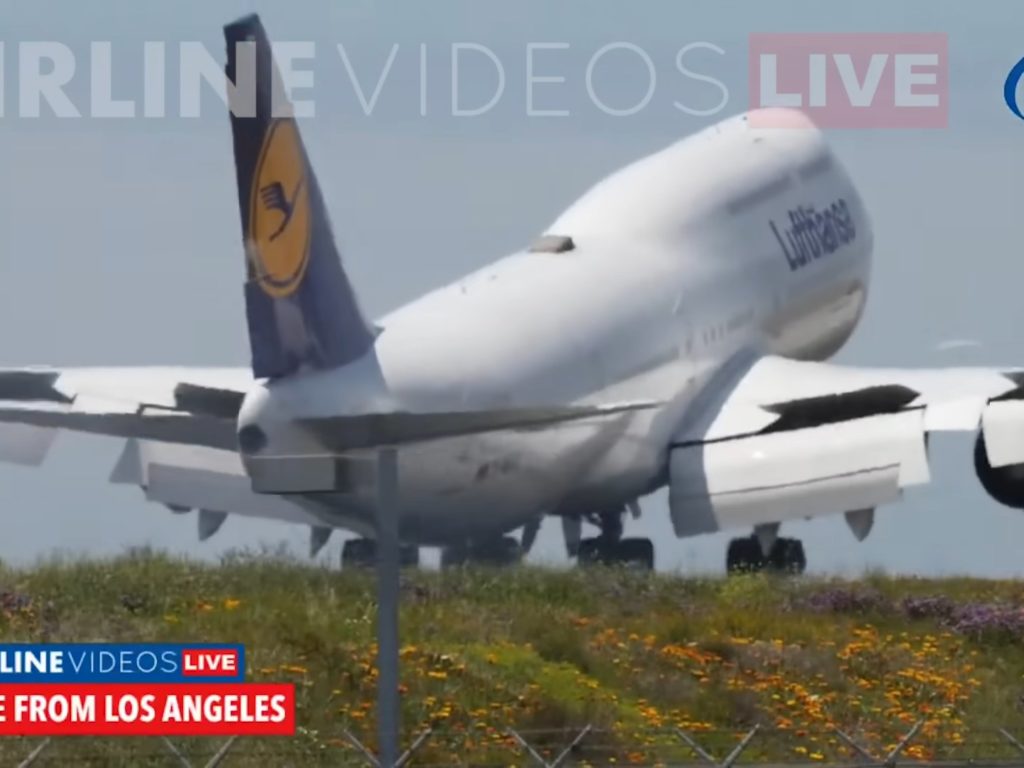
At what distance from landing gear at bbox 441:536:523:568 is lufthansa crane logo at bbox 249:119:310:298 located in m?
9.58

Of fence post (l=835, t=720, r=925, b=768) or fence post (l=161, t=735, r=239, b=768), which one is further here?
fence post (l=835, t=720, r=925, b=768)

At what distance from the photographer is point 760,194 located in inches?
2467

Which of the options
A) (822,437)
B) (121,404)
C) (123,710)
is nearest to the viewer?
(123,710)

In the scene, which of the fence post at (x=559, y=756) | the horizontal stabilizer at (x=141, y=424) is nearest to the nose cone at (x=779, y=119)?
the horizontal stabilizer at (x=141, y=424)

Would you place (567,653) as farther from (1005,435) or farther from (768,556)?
(768,556)

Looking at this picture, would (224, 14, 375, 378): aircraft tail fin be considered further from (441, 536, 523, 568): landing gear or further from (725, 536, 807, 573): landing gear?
(725, 536, 807, 573): landing gear

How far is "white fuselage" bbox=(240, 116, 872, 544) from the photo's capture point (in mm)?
46531

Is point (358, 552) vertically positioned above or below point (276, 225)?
below

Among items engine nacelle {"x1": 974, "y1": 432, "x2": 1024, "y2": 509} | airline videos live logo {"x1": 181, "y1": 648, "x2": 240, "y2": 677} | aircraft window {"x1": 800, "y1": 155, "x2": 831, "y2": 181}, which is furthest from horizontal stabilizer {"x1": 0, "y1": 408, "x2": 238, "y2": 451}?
aircraft window {"x1": 800, "y1": 155, "x2": 831, "y2": 181}

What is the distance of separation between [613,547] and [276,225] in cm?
1722

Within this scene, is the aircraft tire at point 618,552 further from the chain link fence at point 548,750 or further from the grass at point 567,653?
the chain link fence at point 548,750

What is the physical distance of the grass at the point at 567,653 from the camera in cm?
3572

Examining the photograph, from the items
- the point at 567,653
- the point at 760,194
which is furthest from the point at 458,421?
the point at 760,194

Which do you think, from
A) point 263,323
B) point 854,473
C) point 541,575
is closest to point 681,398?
point 854,473
